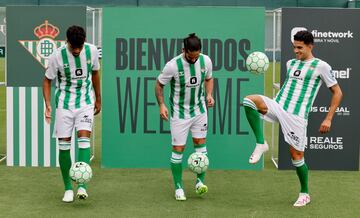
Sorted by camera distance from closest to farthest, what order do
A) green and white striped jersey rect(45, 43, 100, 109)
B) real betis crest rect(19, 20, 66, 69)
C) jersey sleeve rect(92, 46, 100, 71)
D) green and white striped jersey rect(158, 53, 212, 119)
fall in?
green and white striped jersey rect(45, 43, 100, 109)
jersey sleeve rect(92, 46, 100, 71)
green and white striped jersey rect(158, 53, 212, 119)
real betis crest rect(19, 20, 66, 69)

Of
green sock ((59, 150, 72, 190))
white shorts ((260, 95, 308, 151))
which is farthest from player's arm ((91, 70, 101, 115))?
white shorts ((260, 95, 308, 151))

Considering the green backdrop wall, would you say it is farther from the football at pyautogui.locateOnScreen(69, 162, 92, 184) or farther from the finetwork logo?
the football at pyautogui.locateOnScreen(69, 162, 92, 184)

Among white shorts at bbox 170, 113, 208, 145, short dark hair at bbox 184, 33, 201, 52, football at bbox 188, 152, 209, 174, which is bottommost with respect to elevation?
football at bbox 188, 152, 209, 174

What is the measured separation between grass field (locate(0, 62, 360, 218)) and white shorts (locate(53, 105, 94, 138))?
706mm

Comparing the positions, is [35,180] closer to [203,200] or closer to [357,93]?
[203,200]

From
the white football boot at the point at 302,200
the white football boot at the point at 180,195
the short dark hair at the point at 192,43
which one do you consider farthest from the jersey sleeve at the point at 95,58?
the white football boot at the point at 302,200

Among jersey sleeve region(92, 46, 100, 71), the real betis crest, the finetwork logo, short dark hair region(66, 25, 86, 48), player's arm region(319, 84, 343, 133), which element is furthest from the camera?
the real betis crest

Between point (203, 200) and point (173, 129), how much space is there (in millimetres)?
779

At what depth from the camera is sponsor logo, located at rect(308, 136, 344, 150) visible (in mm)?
8484

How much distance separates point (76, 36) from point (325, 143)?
144 inches

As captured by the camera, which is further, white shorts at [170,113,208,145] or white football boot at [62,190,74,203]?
white shorts at [170,113,208,145]

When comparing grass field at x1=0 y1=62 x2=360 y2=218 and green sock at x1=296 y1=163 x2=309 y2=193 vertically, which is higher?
green sock at x1=296 y1=163 x2=309 y2=193

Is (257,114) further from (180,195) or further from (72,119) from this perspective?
(72,119)

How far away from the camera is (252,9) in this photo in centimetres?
837
